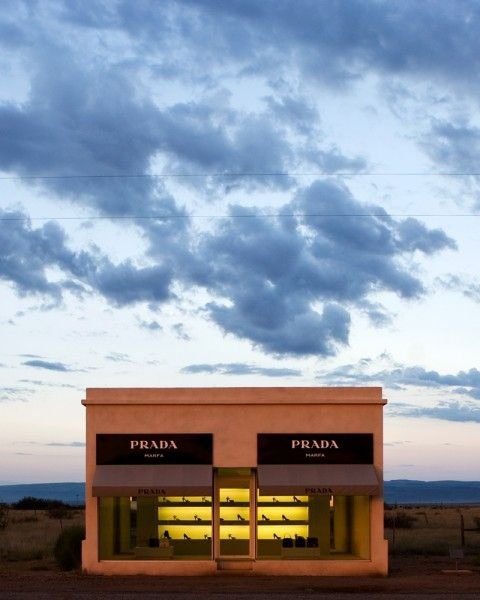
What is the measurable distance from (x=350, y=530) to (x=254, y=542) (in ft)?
8.84

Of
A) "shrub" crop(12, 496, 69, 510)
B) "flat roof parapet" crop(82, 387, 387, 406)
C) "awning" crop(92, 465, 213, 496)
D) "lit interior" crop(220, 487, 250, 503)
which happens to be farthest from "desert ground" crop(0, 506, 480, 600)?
"shrub" crop(12, 496, 69, 510)

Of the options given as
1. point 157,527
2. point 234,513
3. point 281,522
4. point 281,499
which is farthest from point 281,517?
point 157,527

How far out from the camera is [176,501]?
95.3 feet

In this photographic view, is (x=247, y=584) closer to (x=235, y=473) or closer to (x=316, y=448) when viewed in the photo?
(x=235, y=473)

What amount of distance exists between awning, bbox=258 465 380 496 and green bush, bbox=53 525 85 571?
6325 mm

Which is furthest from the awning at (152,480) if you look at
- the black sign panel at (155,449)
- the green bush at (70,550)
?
the green bush at (70,550)

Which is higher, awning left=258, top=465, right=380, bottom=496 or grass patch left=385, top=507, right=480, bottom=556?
awning left=258, top=465, right=380, bottom=496

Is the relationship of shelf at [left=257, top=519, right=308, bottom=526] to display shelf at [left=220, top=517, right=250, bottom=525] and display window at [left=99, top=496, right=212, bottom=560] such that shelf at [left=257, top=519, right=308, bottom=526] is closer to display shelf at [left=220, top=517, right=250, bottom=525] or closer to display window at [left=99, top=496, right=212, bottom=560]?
display shelf at [left=220, top=517, right=250, bottom=525]

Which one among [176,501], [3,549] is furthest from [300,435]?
[3,549]

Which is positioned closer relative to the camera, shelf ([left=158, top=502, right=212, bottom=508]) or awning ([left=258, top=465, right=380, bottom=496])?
awning ([left=258, top=465, right=380, bottom=496])

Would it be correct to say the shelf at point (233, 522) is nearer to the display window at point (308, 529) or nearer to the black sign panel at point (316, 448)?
the display window at point (308, 529)

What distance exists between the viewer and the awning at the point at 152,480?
92.7ft

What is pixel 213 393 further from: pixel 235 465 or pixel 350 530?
pixel 350 530

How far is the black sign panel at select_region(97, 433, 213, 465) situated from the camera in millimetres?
29031
